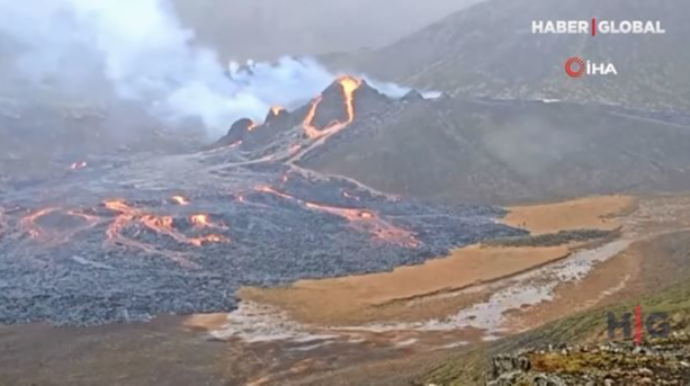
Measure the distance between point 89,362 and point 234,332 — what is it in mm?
9852

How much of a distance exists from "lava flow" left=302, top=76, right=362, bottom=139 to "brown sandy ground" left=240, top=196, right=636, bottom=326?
2251 inches

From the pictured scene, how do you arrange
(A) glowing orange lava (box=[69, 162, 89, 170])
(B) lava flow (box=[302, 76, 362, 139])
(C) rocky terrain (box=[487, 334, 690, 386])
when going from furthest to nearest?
(A) glowing orange lava (box=[69, 162, 89, 170]), (B) lava flow (box=[302, 76, 362, 139]), (C) rocky terrain (box=[487, 334, 690, 386])

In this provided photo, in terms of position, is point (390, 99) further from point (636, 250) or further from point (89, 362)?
point (89, 362)

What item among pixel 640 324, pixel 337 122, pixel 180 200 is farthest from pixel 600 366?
pixel 337 122

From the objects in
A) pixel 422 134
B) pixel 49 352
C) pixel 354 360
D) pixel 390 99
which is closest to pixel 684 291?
pixel 354 360

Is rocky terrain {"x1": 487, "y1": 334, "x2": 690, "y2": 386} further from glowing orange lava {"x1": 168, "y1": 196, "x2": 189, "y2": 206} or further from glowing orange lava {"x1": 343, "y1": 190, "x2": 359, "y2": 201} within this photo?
glowing orange lava {"x1": 343, "y1": 190, "x2": 359, "y2": 201}

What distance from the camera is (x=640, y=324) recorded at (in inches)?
1180

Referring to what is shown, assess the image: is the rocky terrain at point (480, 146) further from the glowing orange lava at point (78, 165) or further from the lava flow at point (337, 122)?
the glowing orange lava at point (78, 165)

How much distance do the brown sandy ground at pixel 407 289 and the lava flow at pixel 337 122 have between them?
2251 inches

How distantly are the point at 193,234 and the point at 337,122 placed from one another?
5897 centimetres

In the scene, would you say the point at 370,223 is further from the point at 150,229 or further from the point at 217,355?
the point at 217,355

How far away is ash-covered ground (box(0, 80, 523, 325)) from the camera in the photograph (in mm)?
63812

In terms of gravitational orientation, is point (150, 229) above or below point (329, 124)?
below

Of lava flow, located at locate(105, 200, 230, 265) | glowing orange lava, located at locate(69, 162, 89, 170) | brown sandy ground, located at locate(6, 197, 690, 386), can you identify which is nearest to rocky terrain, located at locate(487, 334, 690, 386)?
brown sandy ground, located at locate(6, 197, 690, 386)
